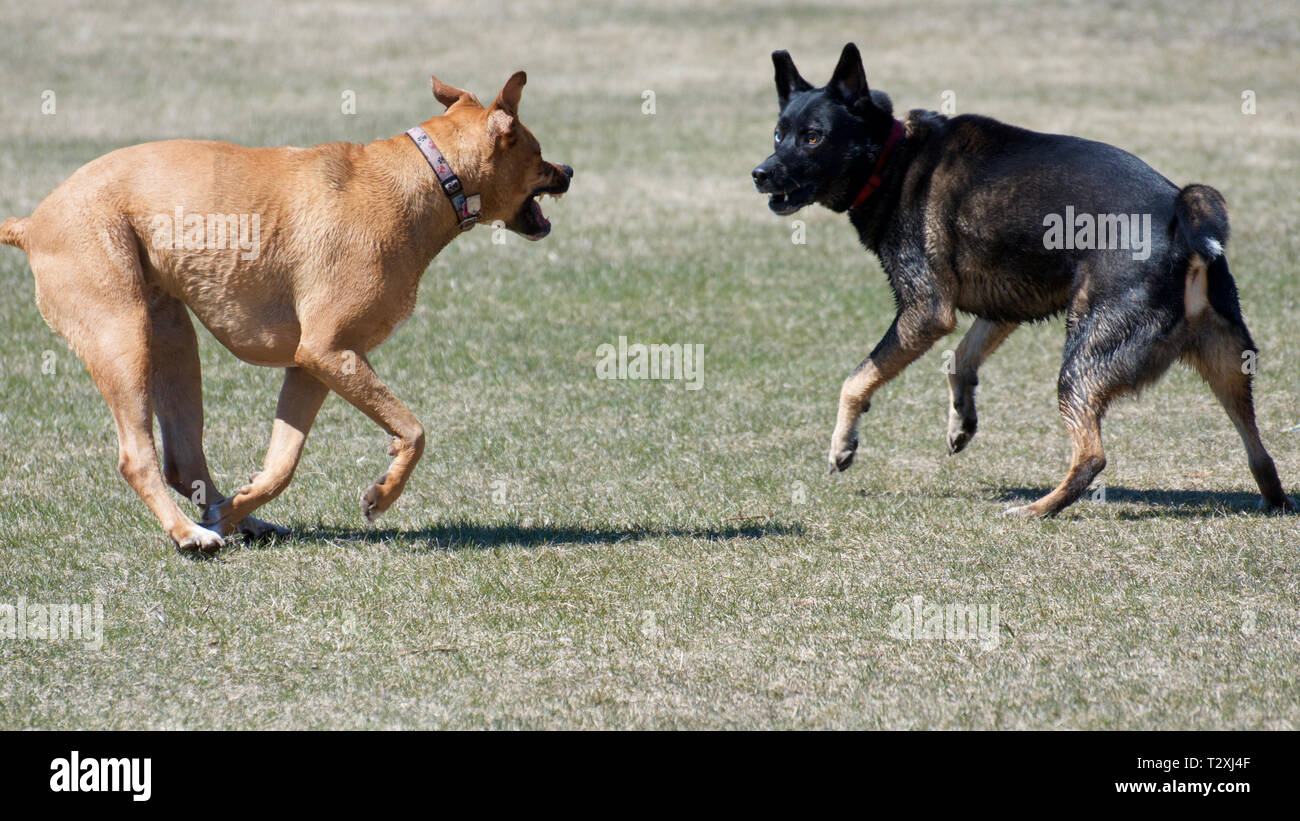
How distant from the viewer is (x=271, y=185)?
5871mm

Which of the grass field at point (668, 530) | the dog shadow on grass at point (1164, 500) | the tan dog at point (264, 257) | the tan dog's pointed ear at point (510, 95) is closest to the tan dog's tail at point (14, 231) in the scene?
the tan dog at point (264, 257)

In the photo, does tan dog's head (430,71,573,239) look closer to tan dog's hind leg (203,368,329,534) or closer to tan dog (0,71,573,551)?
tan dog (0,71,573,551)

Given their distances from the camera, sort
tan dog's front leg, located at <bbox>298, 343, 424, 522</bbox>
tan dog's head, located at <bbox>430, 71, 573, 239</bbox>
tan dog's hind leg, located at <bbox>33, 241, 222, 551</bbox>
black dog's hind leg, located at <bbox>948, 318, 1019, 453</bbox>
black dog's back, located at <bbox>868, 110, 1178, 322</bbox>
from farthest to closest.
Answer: black dog's hind leg, located at <bbox>948, 318, 1019, 453</bbox>
black dog's back, located at <bbox>868, 110, 1178, 322</bbox>
tan dog's head, located at <bbox>430, 71, 573, 239</bbox>
tan dog's front leg, located at <bbox>298, 343, 424, 522</bbox>
tan dog's hind leg, located at <bbox>33, 241, 222, 551</bbox>

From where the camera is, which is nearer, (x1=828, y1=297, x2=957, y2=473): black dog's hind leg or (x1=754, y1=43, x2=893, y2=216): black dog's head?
(x1=828, y1=297, x2=957, y2=473): black dog's hind leg

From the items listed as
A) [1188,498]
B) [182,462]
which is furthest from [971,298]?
[182,462]

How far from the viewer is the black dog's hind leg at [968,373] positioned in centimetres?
752

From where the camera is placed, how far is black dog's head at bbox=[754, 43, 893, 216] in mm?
7242

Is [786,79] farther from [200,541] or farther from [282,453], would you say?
[200,541]

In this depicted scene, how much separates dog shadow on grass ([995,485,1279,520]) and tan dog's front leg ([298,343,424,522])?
307 centimetres

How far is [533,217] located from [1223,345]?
3.20 m

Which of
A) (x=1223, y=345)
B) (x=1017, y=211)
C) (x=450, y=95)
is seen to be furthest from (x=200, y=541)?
(x=1223, y=345)

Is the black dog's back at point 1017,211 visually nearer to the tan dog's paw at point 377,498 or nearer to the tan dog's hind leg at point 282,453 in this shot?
the tan dog's paw at point 377,498

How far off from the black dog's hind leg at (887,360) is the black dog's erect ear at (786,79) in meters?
1.46

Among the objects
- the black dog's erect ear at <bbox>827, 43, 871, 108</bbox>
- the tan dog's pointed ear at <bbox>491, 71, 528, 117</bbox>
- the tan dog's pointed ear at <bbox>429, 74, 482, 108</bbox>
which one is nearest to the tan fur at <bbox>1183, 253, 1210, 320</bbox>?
the black dog's erect ear at <bbox>827, 43, 871, 108</bbox>
